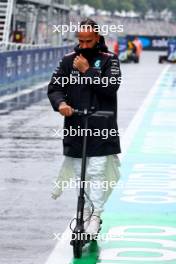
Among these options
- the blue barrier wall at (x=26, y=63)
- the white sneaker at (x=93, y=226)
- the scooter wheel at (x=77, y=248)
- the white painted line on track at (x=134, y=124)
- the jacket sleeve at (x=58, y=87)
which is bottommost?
the blue barrier wall at (x=26, y=63)

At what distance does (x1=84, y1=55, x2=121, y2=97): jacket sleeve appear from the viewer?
23.1ft

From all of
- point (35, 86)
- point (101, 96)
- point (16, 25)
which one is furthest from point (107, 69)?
point (16, 25)

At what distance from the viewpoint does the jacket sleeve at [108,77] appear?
23.1 feet

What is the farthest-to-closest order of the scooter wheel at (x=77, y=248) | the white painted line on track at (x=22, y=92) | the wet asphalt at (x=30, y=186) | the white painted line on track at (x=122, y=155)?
the white painted line on track at (x=22, y=92)
the wet asphalt at (x=30, y=186)
the white painted line on track at (x=122, y=155)
the scooter wheel at (x=77, y=248)

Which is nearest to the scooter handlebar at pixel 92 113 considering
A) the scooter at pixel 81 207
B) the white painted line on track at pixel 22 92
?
the scooter at pixel 81 207

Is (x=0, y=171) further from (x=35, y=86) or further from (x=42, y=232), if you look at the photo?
(x=35, y=86)

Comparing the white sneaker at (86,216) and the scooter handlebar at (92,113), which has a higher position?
the scooter handlebar at (92,113)

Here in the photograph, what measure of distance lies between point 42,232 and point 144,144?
711 centimetres

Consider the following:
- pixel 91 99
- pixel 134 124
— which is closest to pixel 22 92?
pixel 134 124

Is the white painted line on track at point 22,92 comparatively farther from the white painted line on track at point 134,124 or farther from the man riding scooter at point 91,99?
the man riding scooter at point 91,99

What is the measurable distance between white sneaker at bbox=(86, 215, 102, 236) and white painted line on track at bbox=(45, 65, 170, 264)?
241 millimetres

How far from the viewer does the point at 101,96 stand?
722 cm

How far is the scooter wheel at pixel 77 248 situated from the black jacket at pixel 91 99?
2.11 feet

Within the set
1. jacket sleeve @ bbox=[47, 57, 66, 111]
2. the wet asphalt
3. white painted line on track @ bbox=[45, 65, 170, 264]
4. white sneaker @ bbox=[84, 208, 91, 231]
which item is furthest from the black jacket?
the wet asphalt
